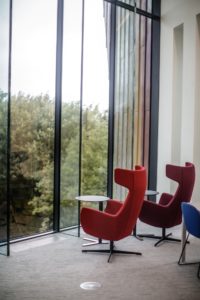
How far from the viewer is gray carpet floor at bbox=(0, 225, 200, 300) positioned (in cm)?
329

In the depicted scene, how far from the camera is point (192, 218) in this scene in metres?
3.82

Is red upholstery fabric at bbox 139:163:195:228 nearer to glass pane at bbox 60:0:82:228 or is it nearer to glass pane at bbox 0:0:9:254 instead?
glass pane at bbox 60:0:82:228

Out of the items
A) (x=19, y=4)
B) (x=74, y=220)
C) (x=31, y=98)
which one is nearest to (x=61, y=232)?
(x=74, y=220)

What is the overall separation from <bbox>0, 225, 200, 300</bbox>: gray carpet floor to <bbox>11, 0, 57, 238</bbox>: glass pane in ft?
1.83

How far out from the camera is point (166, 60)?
21.9 feet

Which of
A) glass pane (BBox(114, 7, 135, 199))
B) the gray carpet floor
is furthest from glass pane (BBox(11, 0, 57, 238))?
glass pane (BBox(114, 7, 135, 199))

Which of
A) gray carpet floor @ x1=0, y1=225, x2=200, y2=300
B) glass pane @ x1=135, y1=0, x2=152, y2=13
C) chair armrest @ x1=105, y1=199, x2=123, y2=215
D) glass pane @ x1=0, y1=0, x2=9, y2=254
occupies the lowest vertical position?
gray carpet floor @ x1=0, y1=225, x2=200, y2=300

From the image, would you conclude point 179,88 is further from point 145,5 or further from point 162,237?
point 162,237

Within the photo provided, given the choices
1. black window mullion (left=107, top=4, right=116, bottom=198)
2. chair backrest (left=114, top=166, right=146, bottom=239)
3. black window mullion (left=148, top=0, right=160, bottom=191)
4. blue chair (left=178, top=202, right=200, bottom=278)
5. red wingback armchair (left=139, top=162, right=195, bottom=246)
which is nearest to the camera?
blue chair (left=178, top=202, right=200, bottom=278)

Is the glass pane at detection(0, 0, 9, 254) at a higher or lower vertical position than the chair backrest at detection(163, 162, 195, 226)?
higher

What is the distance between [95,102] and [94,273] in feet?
10.5

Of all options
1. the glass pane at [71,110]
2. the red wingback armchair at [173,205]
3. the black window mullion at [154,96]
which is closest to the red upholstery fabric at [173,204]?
the red wingback armchair at [173,205]

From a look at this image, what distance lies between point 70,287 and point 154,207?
206 cm

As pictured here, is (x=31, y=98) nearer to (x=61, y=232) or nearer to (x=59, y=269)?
(x=61, y=232)
